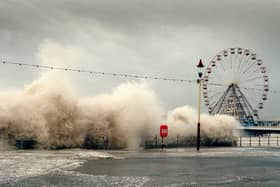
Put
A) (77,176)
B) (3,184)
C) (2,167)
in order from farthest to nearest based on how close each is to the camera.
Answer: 1. (2,167)
2. (77,176)
3. (3,184)

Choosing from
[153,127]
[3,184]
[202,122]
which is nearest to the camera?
[3,184]

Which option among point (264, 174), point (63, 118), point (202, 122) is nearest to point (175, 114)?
point (202, 122)

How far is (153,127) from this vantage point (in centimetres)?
3444

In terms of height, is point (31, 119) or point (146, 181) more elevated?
point (31, 119)

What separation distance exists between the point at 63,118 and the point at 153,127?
881 cm

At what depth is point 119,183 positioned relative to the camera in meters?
11.0

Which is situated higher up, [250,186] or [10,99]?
[10,99]

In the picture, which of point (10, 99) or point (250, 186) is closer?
point (250, 186)

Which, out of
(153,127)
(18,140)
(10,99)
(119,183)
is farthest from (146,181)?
(153,127)

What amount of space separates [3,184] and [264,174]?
8.46 m

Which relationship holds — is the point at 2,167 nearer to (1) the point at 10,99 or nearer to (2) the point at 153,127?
(1) the point at 10,99

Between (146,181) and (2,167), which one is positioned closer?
(146,181)

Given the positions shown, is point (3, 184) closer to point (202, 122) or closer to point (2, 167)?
point (2, 167)

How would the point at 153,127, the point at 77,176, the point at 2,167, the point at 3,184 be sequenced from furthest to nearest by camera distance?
1. the point at 153,127
2. the point at 2,167
3. the point at 77,176
4. the point at 3,184
